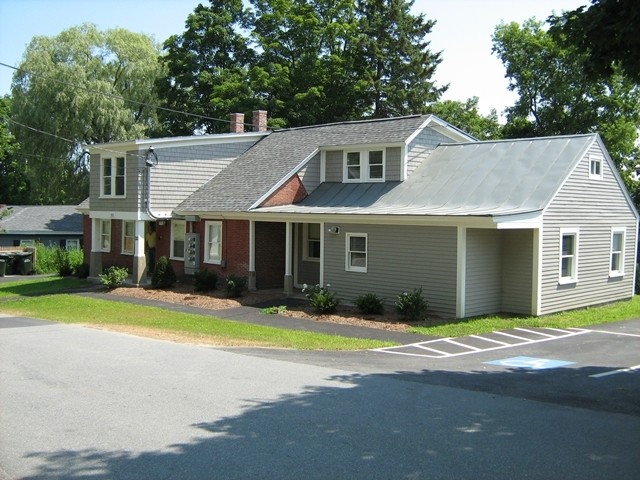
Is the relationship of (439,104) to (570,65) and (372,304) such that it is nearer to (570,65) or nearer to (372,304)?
(570,65)

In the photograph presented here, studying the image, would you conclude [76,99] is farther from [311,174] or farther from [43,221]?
[311,174]

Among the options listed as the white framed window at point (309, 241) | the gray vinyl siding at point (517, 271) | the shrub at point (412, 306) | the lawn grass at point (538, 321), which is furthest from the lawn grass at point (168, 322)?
the white framed window at point (309, 241)

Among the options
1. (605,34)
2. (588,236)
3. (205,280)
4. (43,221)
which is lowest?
(205,280)

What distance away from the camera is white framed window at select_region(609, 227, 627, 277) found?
949 inches

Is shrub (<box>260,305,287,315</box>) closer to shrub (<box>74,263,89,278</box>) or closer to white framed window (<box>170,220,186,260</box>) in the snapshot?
white framed window (<box>170,220,186,260</box>)

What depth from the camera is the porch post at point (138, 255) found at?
27000 millimetres

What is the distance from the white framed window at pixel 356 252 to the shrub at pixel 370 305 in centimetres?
172

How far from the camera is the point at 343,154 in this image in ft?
83.9

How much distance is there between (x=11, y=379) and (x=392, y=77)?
37984 mm

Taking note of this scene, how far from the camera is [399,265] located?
2066cm

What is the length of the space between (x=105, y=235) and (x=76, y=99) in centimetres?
1971

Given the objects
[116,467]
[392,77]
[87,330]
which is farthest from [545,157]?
[392,77]

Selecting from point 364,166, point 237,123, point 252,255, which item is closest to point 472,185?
point 364,166

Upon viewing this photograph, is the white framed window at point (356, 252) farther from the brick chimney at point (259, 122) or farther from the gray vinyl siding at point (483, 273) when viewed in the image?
the brick chimney at point (259, 122)
